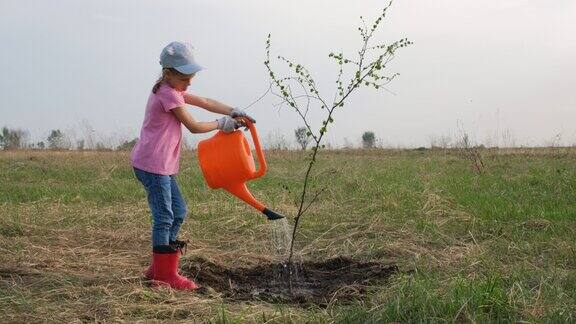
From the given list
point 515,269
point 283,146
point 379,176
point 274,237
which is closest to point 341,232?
point 274,237

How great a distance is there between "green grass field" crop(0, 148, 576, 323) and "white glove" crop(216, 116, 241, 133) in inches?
35.9

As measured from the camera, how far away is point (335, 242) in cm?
517

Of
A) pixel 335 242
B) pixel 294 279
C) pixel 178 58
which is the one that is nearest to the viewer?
pixel 178 58

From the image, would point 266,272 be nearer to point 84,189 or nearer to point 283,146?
point 84,189

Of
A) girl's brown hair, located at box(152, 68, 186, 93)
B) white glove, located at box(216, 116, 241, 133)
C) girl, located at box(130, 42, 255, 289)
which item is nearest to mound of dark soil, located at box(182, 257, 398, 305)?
girl, located at box(130, 42, 255, 289)

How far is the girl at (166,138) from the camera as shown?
3.55m

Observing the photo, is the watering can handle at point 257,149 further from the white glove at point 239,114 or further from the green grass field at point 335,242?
the green grass field at point 335,242

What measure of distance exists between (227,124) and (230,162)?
0.71 feet

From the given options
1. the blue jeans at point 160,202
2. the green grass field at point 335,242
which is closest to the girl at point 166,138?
the blue jeans at point 160,202

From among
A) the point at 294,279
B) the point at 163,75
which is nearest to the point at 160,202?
the point at 163,75

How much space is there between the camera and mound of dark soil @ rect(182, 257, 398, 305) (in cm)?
361

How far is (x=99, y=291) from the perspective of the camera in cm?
348

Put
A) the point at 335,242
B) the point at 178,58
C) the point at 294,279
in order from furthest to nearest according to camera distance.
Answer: the point at 335,242, the point at 294,279, the point at 178,58

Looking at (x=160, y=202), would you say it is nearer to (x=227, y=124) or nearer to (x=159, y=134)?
(x=159, y=134)
